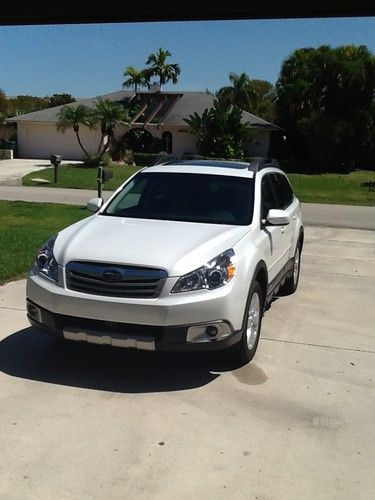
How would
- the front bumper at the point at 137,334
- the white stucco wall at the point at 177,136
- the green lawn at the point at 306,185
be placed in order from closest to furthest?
1. the front bumper at the point at 137,334
2. the green lawn at the point at 306,185
3. the white stucco wall at the point at 177,136

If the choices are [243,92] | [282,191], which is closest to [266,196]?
[282,191]

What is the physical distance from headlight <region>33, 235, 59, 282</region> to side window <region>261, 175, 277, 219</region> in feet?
6.78

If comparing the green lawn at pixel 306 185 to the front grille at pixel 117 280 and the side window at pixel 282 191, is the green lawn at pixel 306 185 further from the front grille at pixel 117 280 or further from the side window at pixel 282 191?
the front grille at pixel 117 280

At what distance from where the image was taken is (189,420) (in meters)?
4.07

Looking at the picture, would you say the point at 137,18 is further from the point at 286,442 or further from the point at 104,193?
the point at 286,442

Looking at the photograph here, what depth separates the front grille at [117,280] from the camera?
4406 millimetres

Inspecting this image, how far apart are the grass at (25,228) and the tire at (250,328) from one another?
3.76 meters

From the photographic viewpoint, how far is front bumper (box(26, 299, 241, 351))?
4.39 meters

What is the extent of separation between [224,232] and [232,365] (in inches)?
44.5

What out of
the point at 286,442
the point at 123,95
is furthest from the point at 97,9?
the point at 123,95

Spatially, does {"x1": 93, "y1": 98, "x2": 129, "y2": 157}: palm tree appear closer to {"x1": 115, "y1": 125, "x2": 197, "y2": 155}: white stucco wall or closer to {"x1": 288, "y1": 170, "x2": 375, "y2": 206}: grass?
{"x1": 115, "y1": 125, "x2": 197, "y2": 155}: white stucco wall

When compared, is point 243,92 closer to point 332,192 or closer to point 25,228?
point 332,192

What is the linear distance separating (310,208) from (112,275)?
14994mm

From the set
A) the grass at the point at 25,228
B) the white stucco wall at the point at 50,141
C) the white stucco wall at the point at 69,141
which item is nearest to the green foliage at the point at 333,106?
the white stucco wall at the point at 69,141
